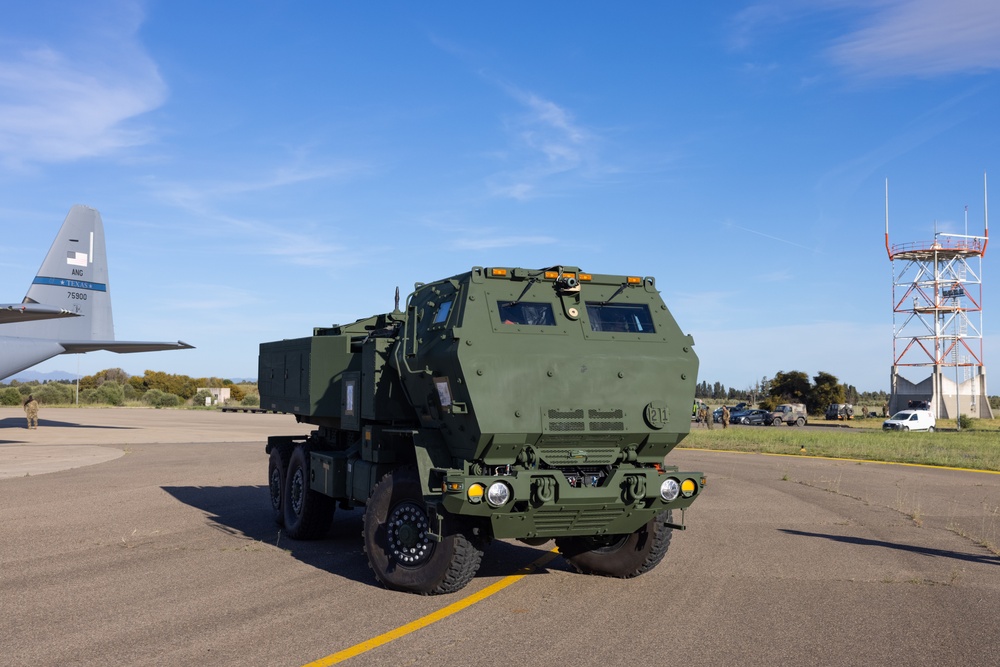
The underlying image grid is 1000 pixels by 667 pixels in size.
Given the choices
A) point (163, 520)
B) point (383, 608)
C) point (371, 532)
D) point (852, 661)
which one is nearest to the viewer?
point (852, 661)

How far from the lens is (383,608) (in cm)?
739

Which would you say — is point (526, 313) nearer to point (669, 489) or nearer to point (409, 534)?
point (669, 489)

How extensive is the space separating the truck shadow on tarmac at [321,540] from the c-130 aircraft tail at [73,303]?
21838mm

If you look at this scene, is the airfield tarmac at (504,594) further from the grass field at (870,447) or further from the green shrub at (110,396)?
the green shrub at (110,396)

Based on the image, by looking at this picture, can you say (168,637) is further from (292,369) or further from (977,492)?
(977,492)

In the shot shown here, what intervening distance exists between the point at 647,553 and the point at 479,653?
300cm

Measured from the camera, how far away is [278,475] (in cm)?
1250

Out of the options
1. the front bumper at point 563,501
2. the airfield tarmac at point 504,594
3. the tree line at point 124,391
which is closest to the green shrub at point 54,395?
the tree line at point 124,391

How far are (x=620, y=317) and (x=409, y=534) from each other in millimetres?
2856

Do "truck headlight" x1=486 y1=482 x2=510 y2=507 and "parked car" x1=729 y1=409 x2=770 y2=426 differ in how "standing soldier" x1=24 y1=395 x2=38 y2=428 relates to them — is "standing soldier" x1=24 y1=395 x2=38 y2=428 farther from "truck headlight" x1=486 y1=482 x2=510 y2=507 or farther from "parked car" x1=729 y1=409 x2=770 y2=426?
"parked car" x1=729 y1=409 x2=770 y2=426

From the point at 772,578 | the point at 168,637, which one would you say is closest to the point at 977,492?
the point at 772,578

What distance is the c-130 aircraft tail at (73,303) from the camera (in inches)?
1399

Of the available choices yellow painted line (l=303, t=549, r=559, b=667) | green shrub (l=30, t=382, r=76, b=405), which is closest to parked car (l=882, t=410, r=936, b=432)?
yellow painted line (l=303, t=549, r=559, b=667)

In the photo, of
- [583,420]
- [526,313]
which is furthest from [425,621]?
[526,313]
